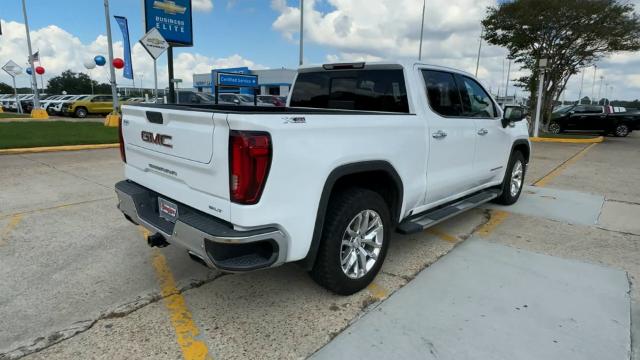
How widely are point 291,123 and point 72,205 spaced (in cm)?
438

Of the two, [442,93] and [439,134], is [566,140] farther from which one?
[439,134]

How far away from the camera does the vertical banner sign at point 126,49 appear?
21188 millimetres

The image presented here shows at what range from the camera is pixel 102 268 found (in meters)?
3.65

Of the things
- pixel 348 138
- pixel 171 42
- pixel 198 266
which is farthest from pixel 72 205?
pixel 171 42

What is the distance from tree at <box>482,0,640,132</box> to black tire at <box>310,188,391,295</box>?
15.9 meters

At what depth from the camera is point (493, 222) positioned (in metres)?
5.16

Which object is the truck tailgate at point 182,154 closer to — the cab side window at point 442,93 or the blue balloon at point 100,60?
the cab side window at point 442,93

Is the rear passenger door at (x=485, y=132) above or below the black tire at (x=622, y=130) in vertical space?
above

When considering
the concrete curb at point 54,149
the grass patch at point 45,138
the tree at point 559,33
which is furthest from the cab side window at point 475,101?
the tree at point 559,33

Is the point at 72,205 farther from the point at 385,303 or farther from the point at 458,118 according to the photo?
the point at 458,118

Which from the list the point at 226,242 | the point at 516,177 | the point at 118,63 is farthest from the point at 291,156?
the point at 118,63

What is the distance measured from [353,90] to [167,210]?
211cm

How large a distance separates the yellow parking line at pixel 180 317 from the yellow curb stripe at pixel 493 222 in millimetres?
3258

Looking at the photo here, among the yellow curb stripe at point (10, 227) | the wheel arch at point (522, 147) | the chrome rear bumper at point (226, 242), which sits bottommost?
the yellow curb stripe at point (10, 227)
